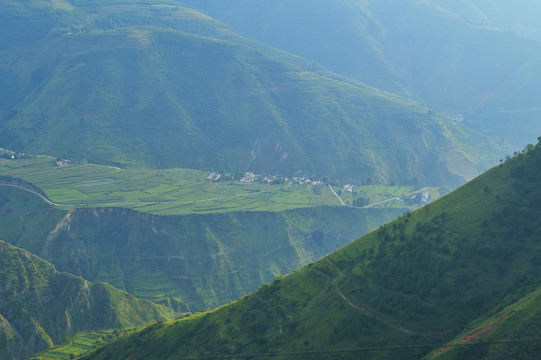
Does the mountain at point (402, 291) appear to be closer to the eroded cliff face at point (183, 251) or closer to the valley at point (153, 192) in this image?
the eroded cliff face at point (183, 251)

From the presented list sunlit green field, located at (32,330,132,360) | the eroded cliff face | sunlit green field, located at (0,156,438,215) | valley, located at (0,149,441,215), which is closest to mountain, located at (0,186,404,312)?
the eroded cliff face

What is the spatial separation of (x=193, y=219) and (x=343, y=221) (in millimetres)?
54734

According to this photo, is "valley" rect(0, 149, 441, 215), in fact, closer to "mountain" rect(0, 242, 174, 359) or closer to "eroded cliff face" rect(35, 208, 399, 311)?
"eroded cliff face" rect(35, 208, 399, 311)

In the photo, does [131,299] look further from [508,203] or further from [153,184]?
[508,203]

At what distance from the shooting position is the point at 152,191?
180 metres

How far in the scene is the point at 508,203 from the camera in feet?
268

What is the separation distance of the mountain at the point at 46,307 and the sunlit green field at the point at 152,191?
1662 inches

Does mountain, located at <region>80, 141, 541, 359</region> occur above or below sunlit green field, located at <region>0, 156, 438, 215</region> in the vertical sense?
above

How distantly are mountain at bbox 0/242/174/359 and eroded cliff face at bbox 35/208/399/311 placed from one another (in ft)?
64.5

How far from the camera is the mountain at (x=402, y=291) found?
7000cm

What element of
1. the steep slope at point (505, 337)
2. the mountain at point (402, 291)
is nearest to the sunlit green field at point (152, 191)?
the mountain at point (402, 291)

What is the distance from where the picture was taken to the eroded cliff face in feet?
483

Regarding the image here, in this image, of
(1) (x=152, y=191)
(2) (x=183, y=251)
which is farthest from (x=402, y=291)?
(1) (x=152, y=191)

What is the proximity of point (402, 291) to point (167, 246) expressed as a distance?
95.3m
